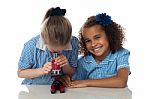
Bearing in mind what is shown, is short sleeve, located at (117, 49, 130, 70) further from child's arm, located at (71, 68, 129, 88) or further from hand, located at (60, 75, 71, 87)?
hand, located at (60, 75, 71, 87)

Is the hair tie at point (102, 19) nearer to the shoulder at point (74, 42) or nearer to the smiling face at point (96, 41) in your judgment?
the smiling face at point (96, 41)

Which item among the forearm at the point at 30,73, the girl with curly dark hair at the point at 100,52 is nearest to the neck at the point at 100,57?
the girl with curly dark hair at the point at 100,52

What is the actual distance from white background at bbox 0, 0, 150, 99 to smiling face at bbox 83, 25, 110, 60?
0.55 metres

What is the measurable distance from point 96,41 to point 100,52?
56 millimetres

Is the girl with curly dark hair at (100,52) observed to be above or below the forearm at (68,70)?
above

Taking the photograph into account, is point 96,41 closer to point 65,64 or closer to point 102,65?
point 102,65

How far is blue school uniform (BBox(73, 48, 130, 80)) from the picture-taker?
5.56 ft

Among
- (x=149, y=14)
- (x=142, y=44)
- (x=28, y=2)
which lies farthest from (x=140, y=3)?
(x=28, y=2)

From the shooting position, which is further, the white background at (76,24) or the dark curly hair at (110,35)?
the white background at (76,24)

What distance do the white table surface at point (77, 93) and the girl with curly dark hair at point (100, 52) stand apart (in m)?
0.17

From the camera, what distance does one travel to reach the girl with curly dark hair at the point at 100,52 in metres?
1.70

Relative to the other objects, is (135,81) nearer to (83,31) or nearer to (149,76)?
(149,76)

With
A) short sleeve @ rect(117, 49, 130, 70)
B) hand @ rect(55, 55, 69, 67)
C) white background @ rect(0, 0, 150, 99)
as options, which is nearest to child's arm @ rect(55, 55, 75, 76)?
hand @ rect(55, 55, 69, 67)

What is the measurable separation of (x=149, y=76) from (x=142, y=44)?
0.22 m
